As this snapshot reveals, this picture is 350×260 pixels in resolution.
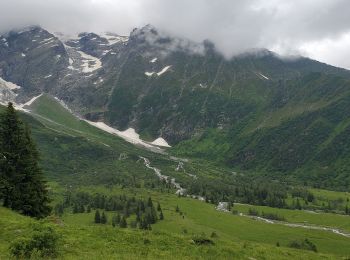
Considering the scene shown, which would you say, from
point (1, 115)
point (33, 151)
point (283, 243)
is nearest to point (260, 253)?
point (33, 151)

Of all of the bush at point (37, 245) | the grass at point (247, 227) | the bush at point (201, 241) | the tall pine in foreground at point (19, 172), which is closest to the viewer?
the bush at point (37, 245)

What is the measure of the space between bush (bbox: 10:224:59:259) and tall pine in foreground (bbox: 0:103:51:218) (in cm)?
2232

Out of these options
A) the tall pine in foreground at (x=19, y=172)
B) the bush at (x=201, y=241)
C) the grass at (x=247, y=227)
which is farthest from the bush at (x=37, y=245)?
the grass at (x=247, y=227)

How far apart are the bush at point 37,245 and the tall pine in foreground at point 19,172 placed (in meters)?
22.3

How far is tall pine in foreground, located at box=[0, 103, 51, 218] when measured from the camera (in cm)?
5569

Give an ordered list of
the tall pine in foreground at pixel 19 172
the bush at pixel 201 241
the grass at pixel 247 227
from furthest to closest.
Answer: the grass at pixel 247 227 → the tall pine in foreground at pixel 19 172 → the bush at pixel 201 241

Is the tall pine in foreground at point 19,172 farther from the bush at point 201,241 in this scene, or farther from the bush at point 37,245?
the bush at point 37,245

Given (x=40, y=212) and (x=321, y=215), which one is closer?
(x=40, y=212)

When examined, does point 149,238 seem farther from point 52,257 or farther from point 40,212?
point 40,212

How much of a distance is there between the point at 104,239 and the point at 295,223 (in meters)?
155

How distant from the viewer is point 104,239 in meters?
41.7

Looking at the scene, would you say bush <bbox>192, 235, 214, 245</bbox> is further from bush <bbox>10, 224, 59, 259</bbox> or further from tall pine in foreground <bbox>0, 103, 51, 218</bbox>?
tall pine in foreground <bbox>0, 103, 51, 218</bbox>

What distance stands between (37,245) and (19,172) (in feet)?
85.4

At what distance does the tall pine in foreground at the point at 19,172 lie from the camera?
55.7 m
